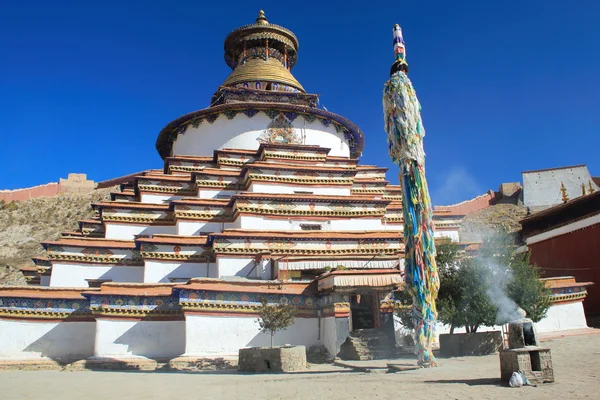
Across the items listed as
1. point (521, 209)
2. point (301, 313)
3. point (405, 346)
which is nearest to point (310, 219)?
point (301, 313)

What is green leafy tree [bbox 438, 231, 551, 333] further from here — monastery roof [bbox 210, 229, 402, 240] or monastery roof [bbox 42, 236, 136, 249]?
monastery roof [bbox 42, 236, 136, 249]

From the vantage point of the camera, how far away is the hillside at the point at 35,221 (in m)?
31.2

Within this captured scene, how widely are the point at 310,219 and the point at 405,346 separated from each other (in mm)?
5626

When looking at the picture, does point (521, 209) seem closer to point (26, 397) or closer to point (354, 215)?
point (354, 215)

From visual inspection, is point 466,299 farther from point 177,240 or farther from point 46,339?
point 46,339

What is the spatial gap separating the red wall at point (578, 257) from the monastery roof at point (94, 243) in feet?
46.5

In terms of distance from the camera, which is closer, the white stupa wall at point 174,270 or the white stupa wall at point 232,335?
the white stupa wall at point 232,335

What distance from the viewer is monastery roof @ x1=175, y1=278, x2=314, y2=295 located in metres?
12.5

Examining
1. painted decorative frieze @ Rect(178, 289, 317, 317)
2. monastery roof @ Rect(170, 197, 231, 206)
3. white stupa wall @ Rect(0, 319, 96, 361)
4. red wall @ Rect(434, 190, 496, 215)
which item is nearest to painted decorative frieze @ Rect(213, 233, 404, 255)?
monastery roof @ Rect(170, 197, 231, 206)

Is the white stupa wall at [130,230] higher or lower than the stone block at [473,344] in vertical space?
higher

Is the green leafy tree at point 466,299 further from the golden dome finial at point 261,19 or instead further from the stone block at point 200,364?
the golden dome finial at point 261,19

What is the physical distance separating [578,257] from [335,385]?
48.2ft

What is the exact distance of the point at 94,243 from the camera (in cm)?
1622

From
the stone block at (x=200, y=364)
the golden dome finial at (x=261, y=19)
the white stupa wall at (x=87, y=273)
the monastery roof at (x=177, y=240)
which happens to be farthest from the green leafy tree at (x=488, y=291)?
the golden dome finial at (x=261, y=19)
